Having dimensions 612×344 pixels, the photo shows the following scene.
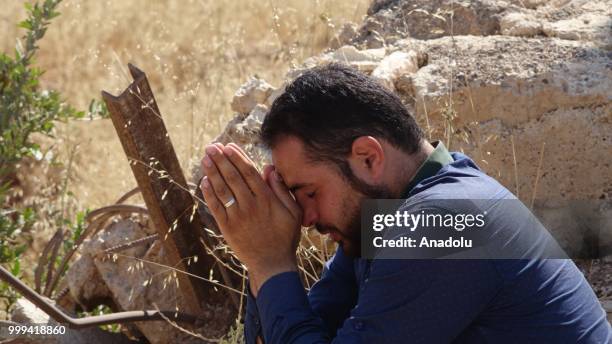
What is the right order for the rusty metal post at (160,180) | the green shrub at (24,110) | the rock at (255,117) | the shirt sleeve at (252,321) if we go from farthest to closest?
the green shrub at (24,110) → the rock at (255,117) → the rusty metal post at (160,180) → the shirt sleeve at (252,321)

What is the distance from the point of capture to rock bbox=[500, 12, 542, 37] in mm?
4082

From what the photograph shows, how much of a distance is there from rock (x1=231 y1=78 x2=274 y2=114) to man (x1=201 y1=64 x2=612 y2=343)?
5.16 feet

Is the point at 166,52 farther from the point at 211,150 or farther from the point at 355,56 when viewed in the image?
the point at 211,150

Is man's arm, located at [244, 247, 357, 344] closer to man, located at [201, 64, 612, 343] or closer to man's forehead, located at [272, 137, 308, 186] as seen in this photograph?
man, located at [201, 64, 612, 343]

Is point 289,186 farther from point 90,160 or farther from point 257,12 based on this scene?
point 257,12

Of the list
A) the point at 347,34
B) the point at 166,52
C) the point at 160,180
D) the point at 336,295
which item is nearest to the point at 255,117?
the point at 160,180

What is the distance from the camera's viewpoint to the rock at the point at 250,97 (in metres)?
4.07

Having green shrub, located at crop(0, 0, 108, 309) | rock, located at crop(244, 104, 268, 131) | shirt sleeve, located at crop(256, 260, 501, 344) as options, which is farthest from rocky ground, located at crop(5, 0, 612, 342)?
green shrub, located at crop(0, 0, 108, 309)

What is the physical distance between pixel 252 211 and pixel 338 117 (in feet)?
1.14

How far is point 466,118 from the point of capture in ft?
12.0

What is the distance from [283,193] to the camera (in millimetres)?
2455

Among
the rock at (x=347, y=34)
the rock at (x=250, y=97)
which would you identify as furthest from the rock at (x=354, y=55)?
the rock at (x=347, y=34)

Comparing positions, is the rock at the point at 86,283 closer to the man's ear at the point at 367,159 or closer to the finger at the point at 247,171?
the finger at the point at 247,171

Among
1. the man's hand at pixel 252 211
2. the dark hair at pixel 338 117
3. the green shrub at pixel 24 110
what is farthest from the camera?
the green shrub at pixel 24 110
